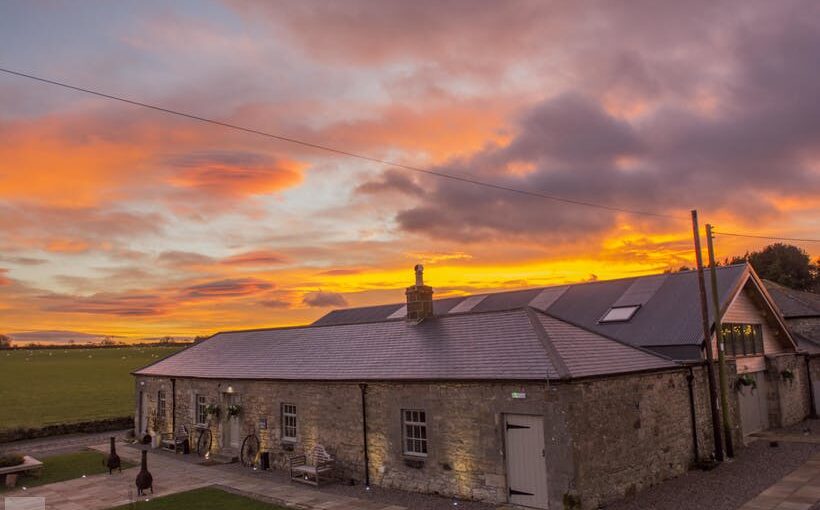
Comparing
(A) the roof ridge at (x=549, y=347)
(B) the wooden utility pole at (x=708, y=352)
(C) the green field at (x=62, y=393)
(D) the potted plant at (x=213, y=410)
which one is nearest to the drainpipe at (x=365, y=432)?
(A) the roof ridge at (x=549, y=347)

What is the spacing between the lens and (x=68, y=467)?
2447 cm

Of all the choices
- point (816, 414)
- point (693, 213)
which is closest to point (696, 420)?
point (693, 213)

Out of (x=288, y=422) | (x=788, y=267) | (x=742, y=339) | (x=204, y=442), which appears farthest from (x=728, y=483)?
(x=788, y=267)

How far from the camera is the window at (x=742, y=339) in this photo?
2515 centimetres

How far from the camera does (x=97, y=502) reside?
1842cm

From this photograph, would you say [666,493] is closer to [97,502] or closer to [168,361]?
[97,502]

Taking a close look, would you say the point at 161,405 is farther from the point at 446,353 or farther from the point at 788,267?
the point at 788,267

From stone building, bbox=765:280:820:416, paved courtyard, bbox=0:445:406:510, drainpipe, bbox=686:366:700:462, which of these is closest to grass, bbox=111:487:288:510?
paved courtyard, bbox=0:445:406:510

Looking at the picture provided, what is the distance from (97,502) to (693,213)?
23562 mm

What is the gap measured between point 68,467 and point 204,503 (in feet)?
35.7

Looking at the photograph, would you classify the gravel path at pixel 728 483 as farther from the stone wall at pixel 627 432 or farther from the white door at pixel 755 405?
the white door at pixel 755 405

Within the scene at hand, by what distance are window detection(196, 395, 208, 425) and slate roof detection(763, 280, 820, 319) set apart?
35212 millimetres

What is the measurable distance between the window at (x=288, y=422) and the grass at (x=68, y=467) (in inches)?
296

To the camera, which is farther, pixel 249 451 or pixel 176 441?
pixel 176 441
